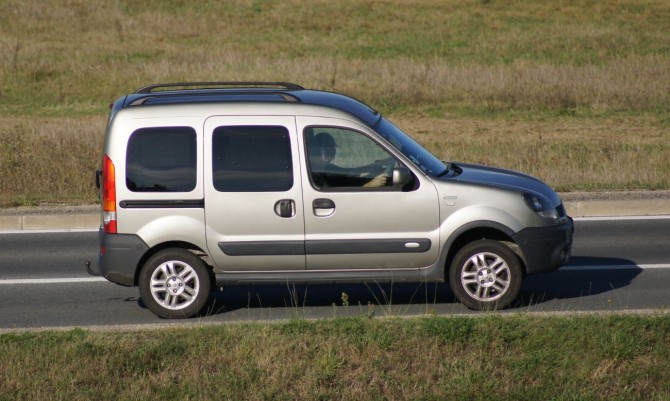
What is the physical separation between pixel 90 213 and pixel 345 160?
5398mm

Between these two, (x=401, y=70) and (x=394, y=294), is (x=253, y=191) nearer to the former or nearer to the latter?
(x=394, y=294)

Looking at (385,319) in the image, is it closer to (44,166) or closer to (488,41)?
(44,166)

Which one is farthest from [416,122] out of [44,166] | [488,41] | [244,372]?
[244,372]

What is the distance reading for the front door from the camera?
27.1 feet

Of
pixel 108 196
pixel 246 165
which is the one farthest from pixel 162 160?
pixel 246 165

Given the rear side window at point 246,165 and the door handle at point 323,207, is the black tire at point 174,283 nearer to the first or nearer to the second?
the rear side window at point 246,165

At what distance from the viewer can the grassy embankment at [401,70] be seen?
52.5 feet

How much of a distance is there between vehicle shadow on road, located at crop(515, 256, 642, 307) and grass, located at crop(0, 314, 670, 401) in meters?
1.55

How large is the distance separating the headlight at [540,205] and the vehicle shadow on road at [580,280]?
0.75m

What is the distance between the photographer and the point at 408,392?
6.42 metres

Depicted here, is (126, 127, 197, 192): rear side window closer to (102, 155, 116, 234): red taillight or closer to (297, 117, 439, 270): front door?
(102, 155, 116, 234): red taillight

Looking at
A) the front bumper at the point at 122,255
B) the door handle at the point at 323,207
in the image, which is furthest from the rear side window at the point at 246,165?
the front bumper at the point at 122,255

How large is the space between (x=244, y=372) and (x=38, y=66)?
77.8 feet

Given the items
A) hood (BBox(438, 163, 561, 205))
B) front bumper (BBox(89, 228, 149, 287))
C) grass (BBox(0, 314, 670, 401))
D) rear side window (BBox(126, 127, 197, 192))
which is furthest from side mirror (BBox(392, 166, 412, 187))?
front bumper (BBox(89, 228, 149, 287))
